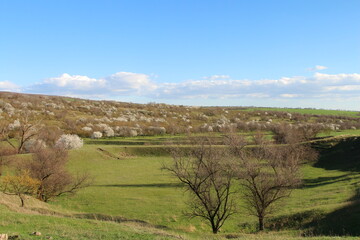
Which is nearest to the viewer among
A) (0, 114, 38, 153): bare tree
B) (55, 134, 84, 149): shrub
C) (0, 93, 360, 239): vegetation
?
(0, 93, 360, 239): vegetation

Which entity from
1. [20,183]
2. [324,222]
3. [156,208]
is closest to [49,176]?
[20,183]

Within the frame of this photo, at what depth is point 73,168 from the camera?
5488cm

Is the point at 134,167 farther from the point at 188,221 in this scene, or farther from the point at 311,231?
the point at 311,231

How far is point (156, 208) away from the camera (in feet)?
116

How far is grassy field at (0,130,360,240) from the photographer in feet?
64.6

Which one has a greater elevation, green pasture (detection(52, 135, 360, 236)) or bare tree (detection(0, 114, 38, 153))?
bare tree (detection(0, 114, 38, 153))

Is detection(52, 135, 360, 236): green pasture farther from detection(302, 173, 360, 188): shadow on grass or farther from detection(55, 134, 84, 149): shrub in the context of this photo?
detection(55, 134, 84, 149): shrub

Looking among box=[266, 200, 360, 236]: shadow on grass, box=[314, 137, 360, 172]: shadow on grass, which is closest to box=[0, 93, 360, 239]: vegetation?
box=[266, 200, 360, 236]: shadow on grass

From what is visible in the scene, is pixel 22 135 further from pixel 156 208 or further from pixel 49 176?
pixel 156 208

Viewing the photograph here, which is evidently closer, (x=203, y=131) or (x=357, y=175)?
(x=357, y=175)

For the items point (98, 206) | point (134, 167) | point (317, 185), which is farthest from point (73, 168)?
point (317, 185)

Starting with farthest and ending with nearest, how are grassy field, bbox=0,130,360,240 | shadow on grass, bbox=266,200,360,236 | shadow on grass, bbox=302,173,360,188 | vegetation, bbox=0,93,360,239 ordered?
shadow on grass, bbox=302,173,360,188, shadow on grass, bbox=266,200,360,236, vegetation, bbox=0,93,360,239, grassy field, bbox=0,130,360,240

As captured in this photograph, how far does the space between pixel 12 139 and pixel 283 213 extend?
65310 mm

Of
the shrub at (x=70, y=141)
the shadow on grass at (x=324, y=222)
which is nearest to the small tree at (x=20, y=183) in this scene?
the shrub at (x=70, y=141)
